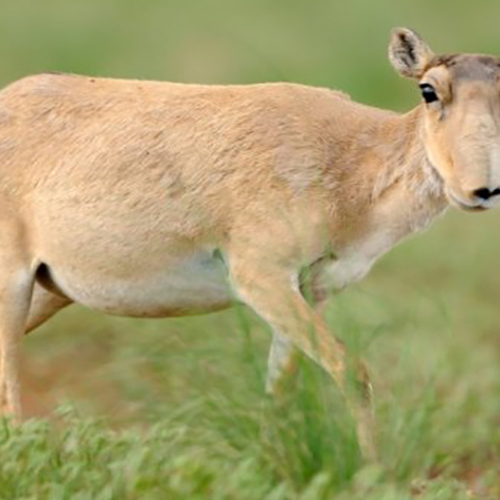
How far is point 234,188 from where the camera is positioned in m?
8.24

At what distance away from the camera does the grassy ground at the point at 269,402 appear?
6965 mm

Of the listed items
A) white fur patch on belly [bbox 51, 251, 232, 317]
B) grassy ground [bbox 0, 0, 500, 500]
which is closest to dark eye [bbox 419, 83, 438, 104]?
grassy ground [bbox 0, 0, 500, 500]

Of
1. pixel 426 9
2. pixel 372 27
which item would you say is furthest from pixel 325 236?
pixel 426 9

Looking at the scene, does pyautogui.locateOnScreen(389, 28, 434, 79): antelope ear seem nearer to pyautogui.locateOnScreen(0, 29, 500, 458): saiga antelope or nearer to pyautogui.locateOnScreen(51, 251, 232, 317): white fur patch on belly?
pyautogui.locateOnScreen(0, 29, 500, 458): saiga antelope

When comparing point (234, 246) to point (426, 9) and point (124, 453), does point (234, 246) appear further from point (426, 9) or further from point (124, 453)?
point (426, 9)

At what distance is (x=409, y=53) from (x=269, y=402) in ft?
5.60

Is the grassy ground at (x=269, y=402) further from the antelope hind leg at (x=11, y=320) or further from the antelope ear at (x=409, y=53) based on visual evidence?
the antelope ear at (x=409, y=53)

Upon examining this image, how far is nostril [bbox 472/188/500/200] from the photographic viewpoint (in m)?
7.68

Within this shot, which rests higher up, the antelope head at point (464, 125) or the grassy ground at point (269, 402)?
the antelope head at point (464, 125)

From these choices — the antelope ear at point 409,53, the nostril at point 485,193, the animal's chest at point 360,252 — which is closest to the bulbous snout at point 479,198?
the nostril at point 485,193

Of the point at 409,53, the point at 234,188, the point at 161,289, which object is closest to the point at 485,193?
the point at 409,53

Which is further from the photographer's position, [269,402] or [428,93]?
[428,93]

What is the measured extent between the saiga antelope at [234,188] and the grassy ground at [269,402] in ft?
0.72

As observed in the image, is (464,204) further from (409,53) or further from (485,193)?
(409,53)
